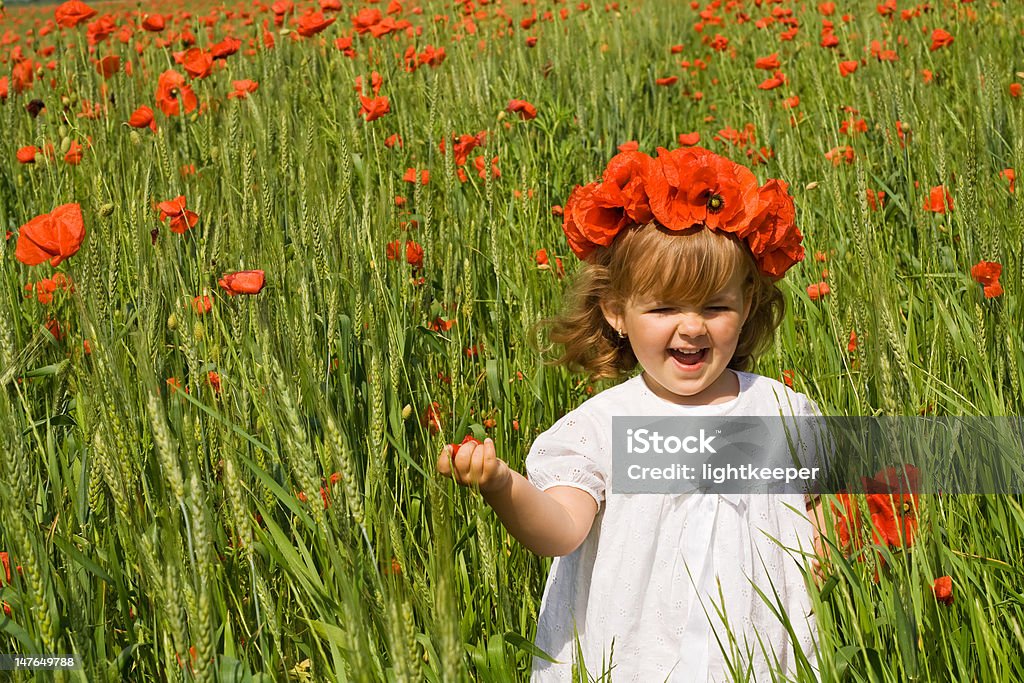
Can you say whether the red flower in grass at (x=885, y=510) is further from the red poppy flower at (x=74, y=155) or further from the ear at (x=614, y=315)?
the red poppy flower at (x=74, y=155)

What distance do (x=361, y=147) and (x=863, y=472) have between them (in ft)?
7.13

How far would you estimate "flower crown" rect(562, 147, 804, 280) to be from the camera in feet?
4.59

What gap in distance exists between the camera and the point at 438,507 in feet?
2.65

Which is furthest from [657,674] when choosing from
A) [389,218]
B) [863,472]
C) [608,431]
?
[389,218]

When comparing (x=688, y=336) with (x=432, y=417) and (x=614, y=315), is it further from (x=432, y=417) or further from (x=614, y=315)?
(x=432, y=417)

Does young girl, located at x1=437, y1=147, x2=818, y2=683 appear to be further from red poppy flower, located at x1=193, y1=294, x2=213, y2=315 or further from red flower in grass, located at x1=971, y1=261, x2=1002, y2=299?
red poppy flower, located at x1=193, y1=294, x2=213, y2=315

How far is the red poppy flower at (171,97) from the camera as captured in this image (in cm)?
287

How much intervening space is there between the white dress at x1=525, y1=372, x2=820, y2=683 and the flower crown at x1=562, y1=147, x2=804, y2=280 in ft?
0.72

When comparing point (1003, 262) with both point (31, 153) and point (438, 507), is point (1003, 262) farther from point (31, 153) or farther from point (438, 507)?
point (31, 153)

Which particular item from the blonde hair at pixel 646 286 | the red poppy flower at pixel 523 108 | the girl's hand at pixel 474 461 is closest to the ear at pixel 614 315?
the blonde hair at pixel 646 286

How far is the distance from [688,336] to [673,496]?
8.8 inches

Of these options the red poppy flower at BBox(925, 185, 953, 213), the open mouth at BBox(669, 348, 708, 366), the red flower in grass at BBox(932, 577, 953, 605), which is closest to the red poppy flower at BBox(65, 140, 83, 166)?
the open mouth at BBox(669, 348, 708, 366)

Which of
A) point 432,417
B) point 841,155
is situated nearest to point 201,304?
point 432,417

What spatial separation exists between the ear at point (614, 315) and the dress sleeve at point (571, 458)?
0.48ft
